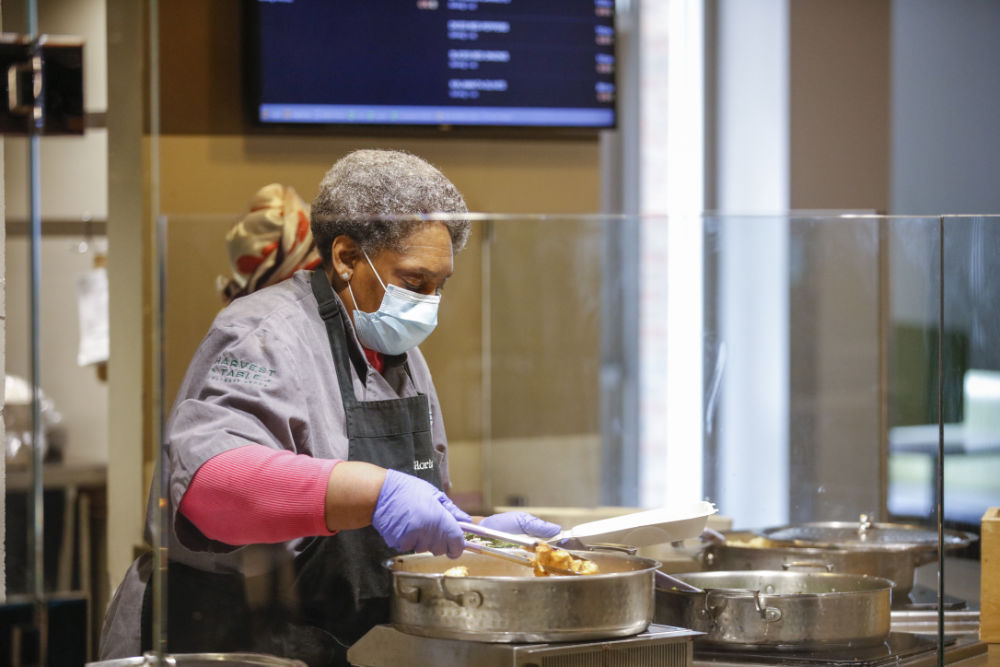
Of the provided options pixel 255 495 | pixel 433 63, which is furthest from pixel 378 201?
pixel 433 63

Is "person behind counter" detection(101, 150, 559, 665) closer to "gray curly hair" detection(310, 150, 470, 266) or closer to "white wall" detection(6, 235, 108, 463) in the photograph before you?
"gray curly hair" detection(310, 150, 470, 266)

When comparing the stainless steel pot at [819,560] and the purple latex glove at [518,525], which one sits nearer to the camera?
the purple latex glove at [518,525]

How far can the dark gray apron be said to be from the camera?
134 centimetres

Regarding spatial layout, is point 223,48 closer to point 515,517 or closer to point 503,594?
point 515,517

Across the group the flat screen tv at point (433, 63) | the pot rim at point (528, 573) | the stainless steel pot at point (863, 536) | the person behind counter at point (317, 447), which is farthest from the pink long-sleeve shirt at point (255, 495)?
the flat screen tv at point (433, 63)

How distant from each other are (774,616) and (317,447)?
61cm

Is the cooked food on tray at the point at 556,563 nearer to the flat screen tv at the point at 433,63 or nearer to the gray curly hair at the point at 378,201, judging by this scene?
the gray curly hair at the point at 378,201

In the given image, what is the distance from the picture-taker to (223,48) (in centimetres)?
278

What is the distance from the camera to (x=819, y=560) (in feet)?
5.81

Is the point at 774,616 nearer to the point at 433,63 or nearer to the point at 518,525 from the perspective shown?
the point at 518,525

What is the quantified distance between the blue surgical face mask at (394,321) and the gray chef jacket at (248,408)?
21 millimetres

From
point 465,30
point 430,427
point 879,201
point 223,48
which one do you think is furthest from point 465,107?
point 430,427

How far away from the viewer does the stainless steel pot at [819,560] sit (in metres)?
1.75

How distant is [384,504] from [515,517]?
283 millimetres
